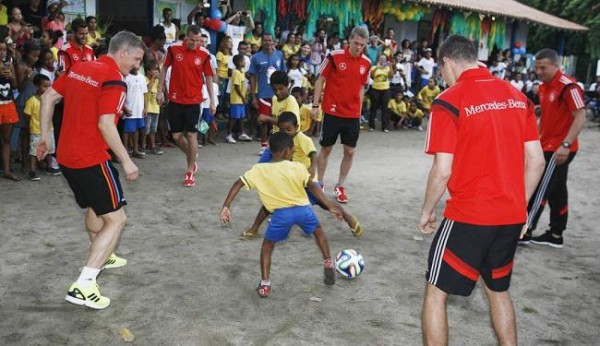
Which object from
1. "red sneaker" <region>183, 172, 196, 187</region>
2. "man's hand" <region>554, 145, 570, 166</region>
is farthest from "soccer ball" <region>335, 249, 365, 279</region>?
"red sneaker" <region>183, 172, 196, 187</region>

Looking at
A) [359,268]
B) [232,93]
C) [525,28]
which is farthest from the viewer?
[525,28]

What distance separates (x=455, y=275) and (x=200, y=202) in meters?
4.52

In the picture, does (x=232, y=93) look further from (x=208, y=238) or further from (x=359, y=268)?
(x=359, y=268)

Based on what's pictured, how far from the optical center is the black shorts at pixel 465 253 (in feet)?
10.7

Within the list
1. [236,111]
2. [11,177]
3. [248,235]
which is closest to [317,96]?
[248,235]

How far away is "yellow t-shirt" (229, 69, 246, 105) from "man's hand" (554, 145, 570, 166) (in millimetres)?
6993

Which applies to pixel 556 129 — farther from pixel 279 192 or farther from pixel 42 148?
pixel 42 148

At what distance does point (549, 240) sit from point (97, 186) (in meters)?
4.66

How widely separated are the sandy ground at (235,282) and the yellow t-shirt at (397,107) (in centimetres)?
791

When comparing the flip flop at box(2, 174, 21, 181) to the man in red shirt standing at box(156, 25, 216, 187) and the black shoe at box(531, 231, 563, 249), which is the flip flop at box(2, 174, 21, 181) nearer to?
the man in red shirt standing at box(156, 25, 216, 187)

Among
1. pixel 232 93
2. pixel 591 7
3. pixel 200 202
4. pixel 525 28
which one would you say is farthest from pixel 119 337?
pixel 591 7

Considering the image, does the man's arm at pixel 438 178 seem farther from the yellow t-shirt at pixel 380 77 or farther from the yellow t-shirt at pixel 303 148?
the yellow t-shirt at pixel 380 77

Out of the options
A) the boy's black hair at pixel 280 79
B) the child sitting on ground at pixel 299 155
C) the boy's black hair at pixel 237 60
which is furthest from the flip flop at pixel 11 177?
the boy's black hair at pixel 237 60

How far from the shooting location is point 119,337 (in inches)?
152
